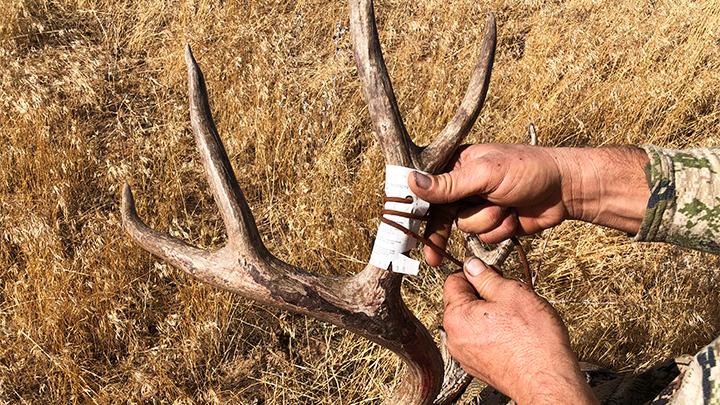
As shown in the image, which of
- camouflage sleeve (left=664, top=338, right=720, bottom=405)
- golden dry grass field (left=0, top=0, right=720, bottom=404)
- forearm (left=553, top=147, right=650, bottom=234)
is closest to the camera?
camouflage sleeve (left=664, top=338, right=720, bottom=405)

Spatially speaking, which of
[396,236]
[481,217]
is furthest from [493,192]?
[396,236]

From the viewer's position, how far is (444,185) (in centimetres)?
152

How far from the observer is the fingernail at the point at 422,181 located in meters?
1.44

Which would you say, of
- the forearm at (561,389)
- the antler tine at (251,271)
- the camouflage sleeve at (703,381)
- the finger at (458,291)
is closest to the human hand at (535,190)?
the finger at (458,291)

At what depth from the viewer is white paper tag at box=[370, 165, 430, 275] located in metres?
1.44

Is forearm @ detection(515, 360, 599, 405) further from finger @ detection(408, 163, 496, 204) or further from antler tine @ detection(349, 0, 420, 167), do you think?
antler tine @ detection(349, 0, 420, 167)

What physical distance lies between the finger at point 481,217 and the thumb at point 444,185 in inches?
7.0

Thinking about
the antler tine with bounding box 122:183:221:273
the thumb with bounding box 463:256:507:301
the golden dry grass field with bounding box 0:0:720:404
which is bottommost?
the golden dry grass field with bounding box 0:0:720:404

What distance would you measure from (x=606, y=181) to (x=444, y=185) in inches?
25.3

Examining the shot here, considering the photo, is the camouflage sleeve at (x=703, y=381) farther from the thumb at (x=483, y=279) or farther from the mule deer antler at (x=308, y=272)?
the mule deer antler at (x=308, y=272)

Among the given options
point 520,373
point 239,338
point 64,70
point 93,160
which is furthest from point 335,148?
point 64,70

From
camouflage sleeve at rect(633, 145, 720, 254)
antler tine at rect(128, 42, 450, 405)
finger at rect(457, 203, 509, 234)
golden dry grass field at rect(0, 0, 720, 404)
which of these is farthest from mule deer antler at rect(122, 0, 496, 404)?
golden dry grass field at rect(0, 0, 720, 404)

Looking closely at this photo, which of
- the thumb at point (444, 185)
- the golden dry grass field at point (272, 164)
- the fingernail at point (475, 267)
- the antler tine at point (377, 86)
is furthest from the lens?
the golden dry grass field at point (272, 164)

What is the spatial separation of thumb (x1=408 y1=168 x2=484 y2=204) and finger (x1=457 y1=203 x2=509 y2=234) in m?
0.18
